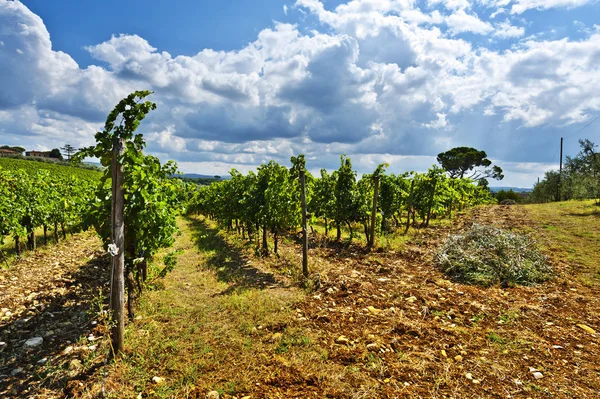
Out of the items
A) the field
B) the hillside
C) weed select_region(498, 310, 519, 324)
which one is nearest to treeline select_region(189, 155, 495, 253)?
the field

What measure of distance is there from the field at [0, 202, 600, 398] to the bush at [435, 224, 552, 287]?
21.6 inches

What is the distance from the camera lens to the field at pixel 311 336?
4.01 meters

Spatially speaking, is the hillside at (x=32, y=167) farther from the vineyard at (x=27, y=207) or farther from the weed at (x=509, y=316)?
the weed at (x=509, y=316)

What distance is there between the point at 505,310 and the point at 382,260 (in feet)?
14.5

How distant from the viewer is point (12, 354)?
4.80 m

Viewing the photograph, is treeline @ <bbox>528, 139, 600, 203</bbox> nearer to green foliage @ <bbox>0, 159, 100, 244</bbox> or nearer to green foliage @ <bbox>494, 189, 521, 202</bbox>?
green foliage @ <bbox>494, 189, 521, 202</bbox>

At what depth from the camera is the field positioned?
4.01m

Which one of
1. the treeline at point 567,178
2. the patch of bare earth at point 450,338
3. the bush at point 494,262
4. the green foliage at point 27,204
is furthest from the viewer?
the treeline at point 567,178

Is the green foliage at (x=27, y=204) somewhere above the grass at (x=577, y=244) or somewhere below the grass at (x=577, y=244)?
above

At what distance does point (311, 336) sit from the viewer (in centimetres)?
524

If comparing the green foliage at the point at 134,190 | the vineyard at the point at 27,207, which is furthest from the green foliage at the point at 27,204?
the green foliage at the point at 134,190

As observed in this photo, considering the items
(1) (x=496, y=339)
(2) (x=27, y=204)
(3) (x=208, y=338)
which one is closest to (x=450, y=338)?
(1) (x=496, y=339)

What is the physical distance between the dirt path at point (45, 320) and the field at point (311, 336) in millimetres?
28

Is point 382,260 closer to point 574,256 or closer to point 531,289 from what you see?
point 531,289
